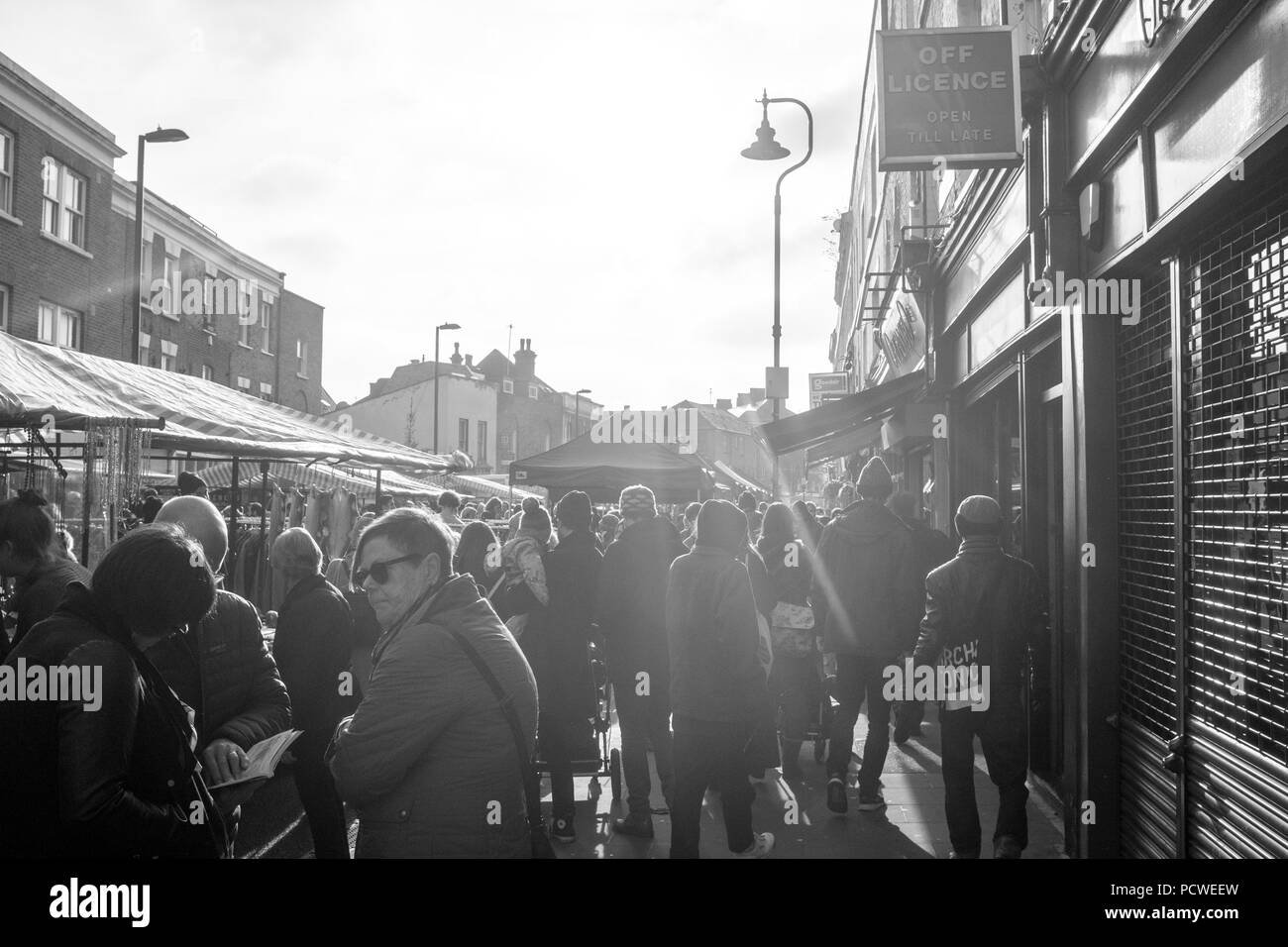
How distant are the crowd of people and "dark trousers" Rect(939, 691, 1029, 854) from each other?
15mm

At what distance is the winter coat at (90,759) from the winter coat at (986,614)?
3851mm

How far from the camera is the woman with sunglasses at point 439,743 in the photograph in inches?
111

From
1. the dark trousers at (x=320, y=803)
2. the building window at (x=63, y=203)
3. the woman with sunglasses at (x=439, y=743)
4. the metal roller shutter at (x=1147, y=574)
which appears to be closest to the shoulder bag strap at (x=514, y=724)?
the woman with sunglasses at (x=439, y=743)

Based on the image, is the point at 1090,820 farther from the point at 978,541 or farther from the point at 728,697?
the point at 728,697

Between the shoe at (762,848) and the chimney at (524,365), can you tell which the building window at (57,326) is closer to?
the shoe at (762,848)

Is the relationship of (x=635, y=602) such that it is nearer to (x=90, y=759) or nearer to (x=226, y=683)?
(x=226, y=683)

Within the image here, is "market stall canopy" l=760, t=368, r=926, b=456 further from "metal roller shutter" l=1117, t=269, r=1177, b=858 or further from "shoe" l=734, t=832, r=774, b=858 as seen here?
"shoe" l=734, t=832, r=774, b=858

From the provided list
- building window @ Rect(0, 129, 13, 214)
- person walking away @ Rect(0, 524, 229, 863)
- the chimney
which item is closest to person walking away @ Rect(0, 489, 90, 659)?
person walking away @ Rect(0, 524, 229, 863)

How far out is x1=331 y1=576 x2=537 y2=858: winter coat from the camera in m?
2.83

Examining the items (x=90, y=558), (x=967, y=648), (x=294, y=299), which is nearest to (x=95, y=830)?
(x=967, y=648)

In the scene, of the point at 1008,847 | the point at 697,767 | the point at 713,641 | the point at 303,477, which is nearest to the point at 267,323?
the point at 303,477

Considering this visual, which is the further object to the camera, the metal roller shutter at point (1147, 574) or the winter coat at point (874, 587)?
the winter coat at point (874, 587)
